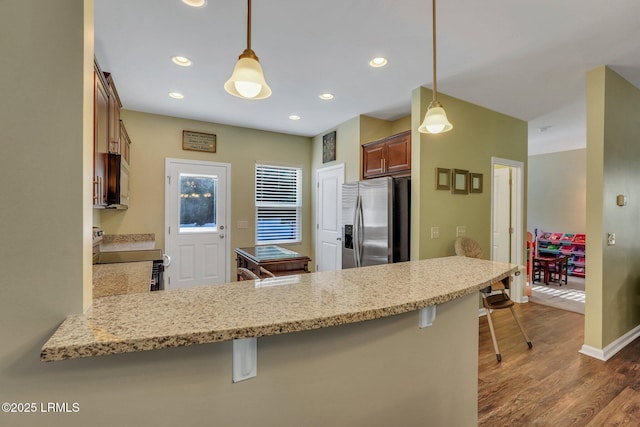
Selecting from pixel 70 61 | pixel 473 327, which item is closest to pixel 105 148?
pixel 70 61

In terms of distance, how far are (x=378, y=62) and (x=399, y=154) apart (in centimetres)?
115

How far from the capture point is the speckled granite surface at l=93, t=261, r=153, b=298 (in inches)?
68.2

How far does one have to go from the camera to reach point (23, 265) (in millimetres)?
721

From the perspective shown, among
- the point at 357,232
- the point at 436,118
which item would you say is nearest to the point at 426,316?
the point at 436,118

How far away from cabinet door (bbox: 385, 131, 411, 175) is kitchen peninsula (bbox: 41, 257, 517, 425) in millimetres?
1998

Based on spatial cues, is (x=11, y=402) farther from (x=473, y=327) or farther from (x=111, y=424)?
(x=473, y=327)

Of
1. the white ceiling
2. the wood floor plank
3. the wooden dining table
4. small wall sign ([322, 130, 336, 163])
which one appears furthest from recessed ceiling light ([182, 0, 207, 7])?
the wooden dining table

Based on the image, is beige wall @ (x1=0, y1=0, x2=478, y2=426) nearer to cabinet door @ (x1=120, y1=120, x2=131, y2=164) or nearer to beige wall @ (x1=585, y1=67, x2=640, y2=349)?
cabinet door @ (x1=120, y1=120, x2=131, y2=164)

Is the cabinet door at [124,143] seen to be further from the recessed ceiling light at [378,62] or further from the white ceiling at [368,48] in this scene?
the recessed ceiling light at [378,62]

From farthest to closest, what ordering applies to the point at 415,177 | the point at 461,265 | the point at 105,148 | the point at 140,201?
the point at 140,201
the point at 415,177
the point at 105,148
the point at 461,265

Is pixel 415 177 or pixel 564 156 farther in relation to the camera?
pixel 564 156

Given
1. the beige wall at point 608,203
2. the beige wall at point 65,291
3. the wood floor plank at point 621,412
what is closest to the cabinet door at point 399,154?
the beige wall at point 608,203

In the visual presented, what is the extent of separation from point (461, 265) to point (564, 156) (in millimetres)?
6723

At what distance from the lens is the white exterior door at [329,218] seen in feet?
15.0
